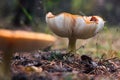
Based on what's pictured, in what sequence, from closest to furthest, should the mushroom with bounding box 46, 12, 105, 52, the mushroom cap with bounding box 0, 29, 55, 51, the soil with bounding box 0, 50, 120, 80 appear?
→ the mushroom cap with bounding box 0, 29, 55, 51, the soil with bounding box 0, 50, 120, 80, the mushroom with bounding box 46, 12, 105, 52

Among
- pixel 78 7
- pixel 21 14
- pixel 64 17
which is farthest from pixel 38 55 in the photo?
pixel 78 7

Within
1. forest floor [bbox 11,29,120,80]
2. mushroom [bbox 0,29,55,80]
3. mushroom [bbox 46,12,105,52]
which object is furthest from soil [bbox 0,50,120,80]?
mushroom [bbox 46,12,105,52]

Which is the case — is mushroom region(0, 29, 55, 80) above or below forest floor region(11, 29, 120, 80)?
above

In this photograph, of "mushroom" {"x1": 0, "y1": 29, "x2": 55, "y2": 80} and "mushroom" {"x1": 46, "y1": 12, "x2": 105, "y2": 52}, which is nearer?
"mushroom" {"x1": 0, "y1": 29, "x2": 55, "y2": 80}

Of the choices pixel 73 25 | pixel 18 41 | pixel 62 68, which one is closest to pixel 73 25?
pixel 73 25

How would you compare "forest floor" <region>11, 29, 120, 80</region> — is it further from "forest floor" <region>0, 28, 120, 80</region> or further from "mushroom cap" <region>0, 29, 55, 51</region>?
"mushroom cap" <region>0, 29, 55, 51</region>

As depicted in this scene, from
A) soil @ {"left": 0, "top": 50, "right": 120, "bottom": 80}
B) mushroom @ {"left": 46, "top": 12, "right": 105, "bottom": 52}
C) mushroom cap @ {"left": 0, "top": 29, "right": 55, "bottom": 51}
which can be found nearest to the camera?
mushroom cap @ {"left": 0, "top": 29, "right": 55, "bottom": 51}

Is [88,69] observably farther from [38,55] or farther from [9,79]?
[9,79]
